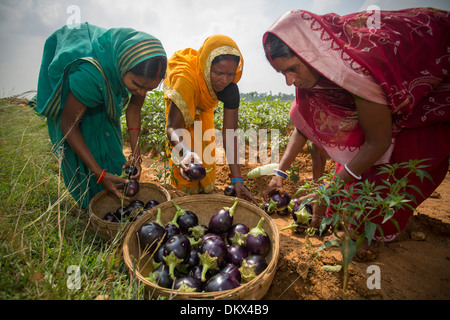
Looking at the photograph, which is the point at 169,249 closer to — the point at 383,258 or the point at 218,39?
the point at 383,258

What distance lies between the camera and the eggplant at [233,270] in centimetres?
157

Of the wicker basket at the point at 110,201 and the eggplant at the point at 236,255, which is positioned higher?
the wicker basket at the point at 110,201

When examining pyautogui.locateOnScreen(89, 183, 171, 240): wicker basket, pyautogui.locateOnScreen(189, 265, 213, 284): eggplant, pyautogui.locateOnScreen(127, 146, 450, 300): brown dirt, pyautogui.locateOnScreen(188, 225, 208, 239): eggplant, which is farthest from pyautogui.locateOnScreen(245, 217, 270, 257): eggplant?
pyautogui.locateOnScreen(89, 183, 171, 240): wicker basket

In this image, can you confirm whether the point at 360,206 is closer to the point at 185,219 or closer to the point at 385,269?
the point at 385,269

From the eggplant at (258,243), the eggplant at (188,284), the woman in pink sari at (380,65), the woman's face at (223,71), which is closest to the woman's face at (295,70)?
the woman in pink sari at (380,65)

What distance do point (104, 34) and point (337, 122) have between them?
92.7 inches

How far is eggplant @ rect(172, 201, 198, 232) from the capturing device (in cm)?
203

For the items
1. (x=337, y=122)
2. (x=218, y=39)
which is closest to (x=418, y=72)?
(x=337, y=122)

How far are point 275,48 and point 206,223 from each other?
1.65 m

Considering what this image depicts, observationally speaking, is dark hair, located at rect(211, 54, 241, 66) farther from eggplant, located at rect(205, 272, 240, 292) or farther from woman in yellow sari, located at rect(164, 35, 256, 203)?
eggplant, located at rect(205, 272, 240, 292)

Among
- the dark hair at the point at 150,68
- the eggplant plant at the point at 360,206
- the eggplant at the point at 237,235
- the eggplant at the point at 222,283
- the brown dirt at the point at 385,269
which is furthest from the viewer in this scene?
the dark hair at the point at 150,68

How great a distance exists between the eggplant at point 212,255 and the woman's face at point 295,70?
4.48ft

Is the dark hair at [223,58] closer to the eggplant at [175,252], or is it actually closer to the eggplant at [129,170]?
the eggplant at [129,170]

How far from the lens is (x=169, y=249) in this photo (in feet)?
5.42
